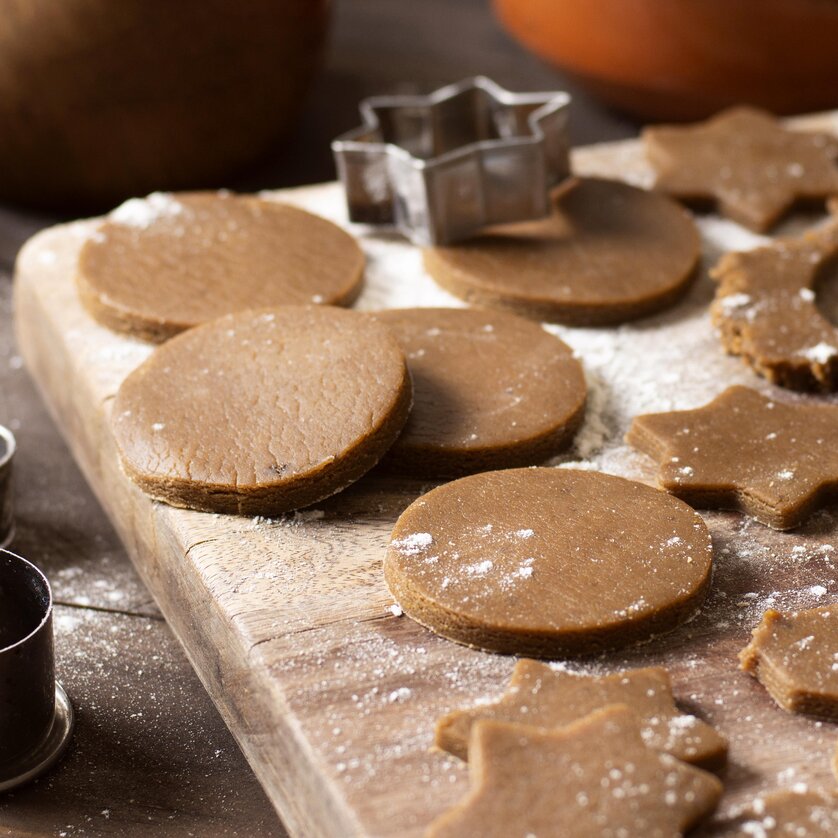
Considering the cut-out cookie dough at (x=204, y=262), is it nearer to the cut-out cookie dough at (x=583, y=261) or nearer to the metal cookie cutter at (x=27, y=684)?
the cut-out cookie dough at (x=583, y=261)

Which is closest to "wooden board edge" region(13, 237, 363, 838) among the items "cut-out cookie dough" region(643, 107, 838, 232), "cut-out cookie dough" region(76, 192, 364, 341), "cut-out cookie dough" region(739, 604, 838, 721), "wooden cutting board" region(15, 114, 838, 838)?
"wooden cutting board" region(15, 114, 838, 838)

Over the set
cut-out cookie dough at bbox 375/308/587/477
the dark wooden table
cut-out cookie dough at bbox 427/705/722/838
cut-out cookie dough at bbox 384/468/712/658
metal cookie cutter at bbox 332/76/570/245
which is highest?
metal cookie cutter at bbox 332/76/570/245

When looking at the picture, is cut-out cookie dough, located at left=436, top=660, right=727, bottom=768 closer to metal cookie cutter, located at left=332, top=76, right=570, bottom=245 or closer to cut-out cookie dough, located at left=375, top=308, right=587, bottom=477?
A: cut-out cookie dough, located at left=375, top=308, right=587, bottom=477

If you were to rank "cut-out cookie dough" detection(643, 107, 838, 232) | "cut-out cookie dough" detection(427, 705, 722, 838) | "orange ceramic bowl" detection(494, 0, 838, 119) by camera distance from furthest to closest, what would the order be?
"orange ceramic bowl" detection(494, 0, 838, 119) < "cut-out cookie dough" detection(643, 107, 838, 232) < "cut-out cookie dough" detection(427, 705, 722, 838)

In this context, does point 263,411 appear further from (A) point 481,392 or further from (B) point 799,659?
(B) point 799,659

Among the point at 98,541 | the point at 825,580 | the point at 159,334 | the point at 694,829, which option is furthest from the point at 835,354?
the point at 98,541

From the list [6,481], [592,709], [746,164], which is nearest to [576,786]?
[592,709]
